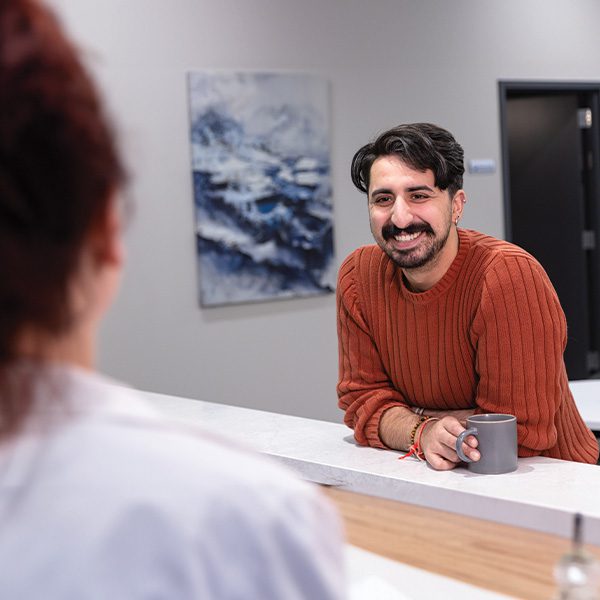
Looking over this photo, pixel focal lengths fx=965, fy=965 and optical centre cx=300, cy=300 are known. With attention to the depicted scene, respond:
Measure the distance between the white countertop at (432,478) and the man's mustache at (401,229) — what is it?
17.1 inches

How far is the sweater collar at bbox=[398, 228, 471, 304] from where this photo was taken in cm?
206

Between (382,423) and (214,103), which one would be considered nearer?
(382,423)

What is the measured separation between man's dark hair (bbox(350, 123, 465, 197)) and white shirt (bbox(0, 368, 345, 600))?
1.65 m

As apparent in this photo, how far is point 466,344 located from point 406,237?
262mm

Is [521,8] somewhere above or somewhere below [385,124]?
above

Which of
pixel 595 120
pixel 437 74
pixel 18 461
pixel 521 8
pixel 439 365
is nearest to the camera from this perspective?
pixel 18 461

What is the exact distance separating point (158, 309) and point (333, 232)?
3.27ft

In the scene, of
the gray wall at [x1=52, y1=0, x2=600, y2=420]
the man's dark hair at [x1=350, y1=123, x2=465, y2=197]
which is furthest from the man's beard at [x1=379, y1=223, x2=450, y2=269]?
the gray wall at [x1=52, y1=0, x2=600, y2=420]

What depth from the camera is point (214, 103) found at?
4402mm

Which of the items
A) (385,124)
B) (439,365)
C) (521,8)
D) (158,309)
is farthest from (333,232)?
(439,365)

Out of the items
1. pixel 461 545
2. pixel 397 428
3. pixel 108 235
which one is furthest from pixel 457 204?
pixel 108 235

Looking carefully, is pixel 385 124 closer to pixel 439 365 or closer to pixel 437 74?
pixel 437 74

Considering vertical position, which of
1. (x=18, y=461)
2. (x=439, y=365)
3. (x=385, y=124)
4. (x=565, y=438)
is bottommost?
(x=565, y=438)

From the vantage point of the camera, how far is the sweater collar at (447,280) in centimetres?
206
